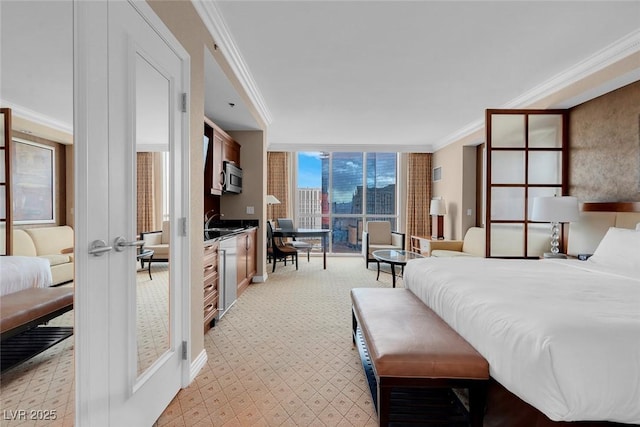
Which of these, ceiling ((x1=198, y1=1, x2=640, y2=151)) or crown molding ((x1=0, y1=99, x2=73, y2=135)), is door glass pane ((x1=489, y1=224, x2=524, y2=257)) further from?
crown molding ((x1=0, y1=99, x2=73, y2=135))

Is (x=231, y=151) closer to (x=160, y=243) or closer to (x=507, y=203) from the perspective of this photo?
(x=160, y=243)

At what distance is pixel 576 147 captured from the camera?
3582 millimetres

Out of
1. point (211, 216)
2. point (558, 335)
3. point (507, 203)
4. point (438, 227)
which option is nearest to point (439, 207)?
point (438, 227)

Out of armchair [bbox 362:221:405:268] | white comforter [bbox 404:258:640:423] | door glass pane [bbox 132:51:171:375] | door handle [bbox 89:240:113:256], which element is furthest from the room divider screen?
door handle [bbox 89:240:113:256]

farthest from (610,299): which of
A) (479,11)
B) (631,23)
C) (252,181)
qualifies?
(252,181)

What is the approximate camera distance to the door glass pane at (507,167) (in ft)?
12.4

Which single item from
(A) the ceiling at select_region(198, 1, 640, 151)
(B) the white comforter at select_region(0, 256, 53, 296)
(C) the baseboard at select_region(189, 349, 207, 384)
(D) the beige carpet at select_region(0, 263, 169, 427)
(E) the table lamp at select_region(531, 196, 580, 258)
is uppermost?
(A) the ceiling at select_region(198, 1, 640, 151)

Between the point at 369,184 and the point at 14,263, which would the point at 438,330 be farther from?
the point at 369,184

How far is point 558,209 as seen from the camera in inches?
126

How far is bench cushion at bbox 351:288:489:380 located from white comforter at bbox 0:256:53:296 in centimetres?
134

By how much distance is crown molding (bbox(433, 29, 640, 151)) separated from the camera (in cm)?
267

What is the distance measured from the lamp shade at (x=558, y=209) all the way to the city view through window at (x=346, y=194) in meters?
4.37

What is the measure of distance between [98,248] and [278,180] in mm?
6079

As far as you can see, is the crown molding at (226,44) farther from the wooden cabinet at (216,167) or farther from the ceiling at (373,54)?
the wooden cabinet at (216,167)
